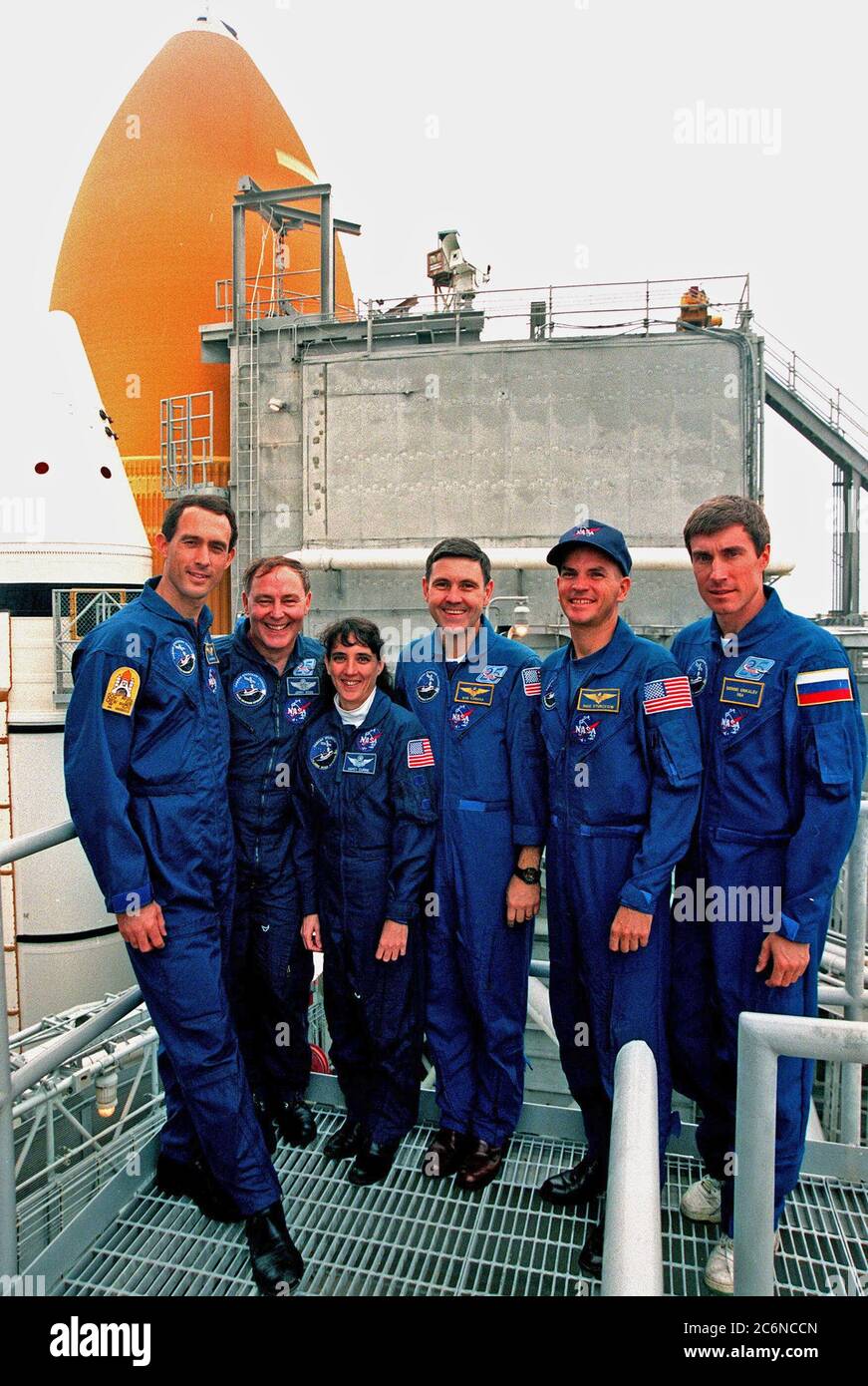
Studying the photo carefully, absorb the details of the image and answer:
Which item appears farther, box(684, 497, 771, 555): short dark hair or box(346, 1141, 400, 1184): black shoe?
box(346, 1141, 400, 1184): black shoe

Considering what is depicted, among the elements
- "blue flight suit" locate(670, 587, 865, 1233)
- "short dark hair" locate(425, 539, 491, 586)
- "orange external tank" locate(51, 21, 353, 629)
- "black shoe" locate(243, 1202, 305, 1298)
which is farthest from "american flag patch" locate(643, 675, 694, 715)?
"orange external tank" locate(51, 21, 353, 629)

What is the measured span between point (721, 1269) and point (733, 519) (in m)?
2.35

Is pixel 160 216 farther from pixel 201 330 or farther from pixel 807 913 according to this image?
pixel 807 913

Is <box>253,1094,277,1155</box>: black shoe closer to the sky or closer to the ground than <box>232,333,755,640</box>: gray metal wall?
closer to the ground

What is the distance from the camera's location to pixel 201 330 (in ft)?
57.7

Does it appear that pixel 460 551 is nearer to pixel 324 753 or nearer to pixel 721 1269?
pixel 324 753

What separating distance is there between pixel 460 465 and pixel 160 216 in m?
9.36

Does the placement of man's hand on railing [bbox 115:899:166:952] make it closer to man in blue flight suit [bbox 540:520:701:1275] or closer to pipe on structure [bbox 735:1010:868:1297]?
man in blue flight suit [bbox 540:520:701:1275]

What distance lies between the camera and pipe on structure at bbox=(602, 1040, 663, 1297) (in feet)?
3.31

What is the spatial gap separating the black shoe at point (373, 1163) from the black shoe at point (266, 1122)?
0.32m

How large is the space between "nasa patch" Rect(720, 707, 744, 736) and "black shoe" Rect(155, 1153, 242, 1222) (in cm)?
231

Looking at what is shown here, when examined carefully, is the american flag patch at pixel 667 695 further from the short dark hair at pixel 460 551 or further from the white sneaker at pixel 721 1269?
the white sneaker at pixel 721 1269

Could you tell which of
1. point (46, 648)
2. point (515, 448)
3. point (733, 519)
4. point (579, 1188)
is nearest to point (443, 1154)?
point (579, 1188)

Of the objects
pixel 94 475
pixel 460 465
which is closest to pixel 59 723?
pixel 94 475
